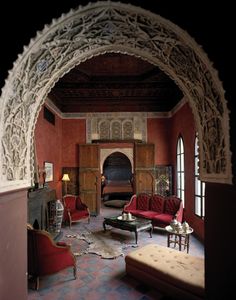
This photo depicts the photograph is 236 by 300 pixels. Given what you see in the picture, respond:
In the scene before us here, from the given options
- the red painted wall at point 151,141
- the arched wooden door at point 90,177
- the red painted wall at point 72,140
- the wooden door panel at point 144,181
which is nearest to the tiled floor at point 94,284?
the red painted wall at point 151,141

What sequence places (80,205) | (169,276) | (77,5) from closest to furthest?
1. (77,5)
2. (169,276)
3. (80,205)

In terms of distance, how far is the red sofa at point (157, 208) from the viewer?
6691 millimetres

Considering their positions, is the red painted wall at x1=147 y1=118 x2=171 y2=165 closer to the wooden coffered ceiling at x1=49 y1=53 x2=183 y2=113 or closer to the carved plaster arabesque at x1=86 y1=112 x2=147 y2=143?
the carved plaster arabesque at x1=86 y1=112 x2=147 y2=143

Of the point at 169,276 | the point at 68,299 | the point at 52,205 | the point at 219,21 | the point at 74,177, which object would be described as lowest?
the point at 68,299

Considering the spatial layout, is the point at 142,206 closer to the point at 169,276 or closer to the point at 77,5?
the point at 169,276

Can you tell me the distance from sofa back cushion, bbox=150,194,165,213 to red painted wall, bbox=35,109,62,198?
3505mm

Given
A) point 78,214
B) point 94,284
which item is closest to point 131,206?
point 78,214

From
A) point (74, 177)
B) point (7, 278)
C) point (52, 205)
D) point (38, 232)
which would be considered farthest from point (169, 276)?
point (74, 177)

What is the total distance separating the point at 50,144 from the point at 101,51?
236 inches

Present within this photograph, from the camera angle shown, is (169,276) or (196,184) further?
(196,184)

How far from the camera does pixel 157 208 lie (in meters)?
7.52

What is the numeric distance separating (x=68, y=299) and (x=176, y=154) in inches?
248

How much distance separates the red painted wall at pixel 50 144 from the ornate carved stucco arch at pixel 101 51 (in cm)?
454

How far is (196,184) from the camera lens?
6559 mm
